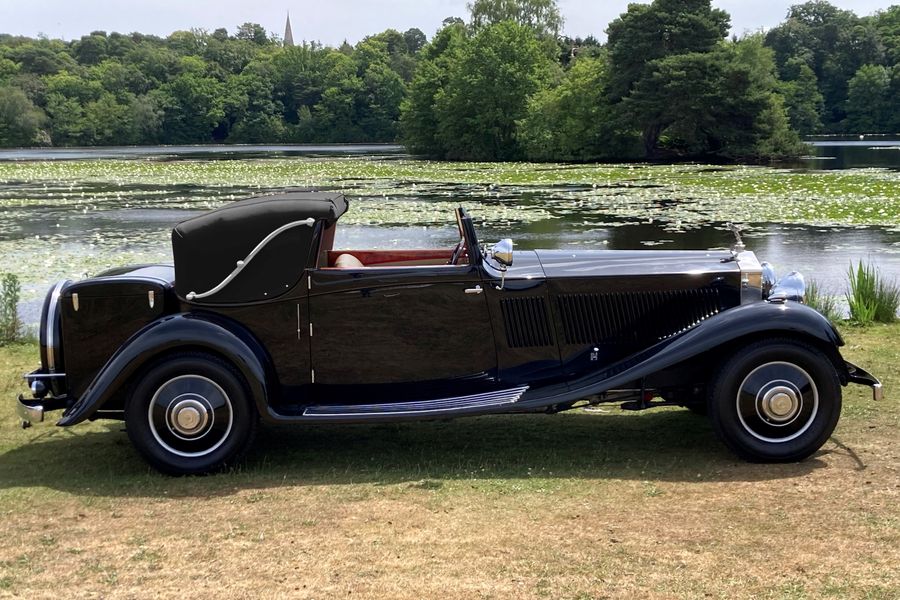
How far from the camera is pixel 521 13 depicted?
A: 277ft

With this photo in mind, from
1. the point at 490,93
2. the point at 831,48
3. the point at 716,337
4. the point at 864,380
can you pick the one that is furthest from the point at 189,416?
the point at 831,48

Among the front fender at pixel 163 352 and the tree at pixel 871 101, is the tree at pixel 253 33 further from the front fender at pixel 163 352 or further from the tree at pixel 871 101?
the front fender at pixel 163 352

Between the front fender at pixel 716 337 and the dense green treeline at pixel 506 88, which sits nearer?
the front fender at pixel 716 337

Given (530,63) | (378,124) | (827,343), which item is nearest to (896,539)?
(827,343)

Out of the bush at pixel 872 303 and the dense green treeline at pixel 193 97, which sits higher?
the dense green treeline at pixel 193 97

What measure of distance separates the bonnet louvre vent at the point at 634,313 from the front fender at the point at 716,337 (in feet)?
0.70

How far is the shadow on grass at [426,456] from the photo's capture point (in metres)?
4.86

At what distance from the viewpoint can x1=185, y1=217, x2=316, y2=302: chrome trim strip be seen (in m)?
5.08

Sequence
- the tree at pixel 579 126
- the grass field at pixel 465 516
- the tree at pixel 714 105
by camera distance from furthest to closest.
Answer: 1. the tree at pixel 579 126
2. the tree at pixel 714 105
3. the grass field at pixel 465 516

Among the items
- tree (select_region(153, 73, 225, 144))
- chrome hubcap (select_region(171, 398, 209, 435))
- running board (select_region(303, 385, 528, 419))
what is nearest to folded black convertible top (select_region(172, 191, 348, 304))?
chrome hubcap (select_region(171, 398, 209, 435))

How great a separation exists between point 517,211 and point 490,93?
44056 millimetres

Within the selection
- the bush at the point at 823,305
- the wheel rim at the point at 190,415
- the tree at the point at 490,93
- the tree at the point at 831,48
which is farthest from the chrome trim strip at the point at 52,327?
the tree at the point at 831,48

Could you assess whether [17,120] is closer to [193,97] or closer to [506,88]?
[193,97]

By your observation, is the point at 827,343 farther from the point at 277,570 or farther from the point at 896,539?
the point at 277,570
